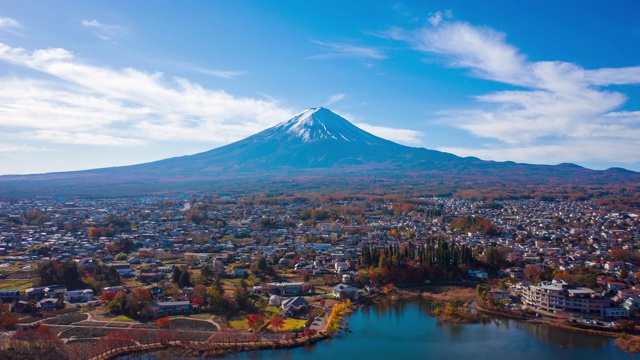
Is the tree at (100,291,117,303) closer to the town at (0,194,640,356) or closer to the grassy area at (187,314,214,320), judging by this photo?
Answer: the town at (0,194,640,356)

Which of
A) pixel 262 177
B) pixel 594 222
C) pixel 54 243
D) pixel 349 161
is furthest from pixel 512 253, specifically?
pixel 349 161

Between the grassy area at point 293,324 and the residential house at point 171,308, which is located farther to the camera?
the residential house at point 171,308

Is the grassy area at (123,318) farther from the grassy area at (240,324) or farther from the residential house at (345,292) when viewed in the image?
the residential house at (345,292)

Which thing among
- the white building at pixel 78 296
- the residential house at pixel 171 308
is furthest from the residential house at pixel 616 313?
the white building at pixel 78 296

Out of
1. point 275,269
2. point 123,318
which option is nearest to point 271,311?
point 123,318

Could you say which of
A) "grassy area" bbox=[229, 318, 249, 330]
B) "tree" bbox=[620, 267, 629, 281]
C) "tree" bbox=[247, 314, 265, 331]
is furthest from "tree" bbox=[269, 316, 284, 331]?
"tree" bbox=[620, 267, 629, 281]

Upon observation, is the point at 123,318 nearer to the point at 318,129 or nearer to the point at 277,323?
the point at 277,323
